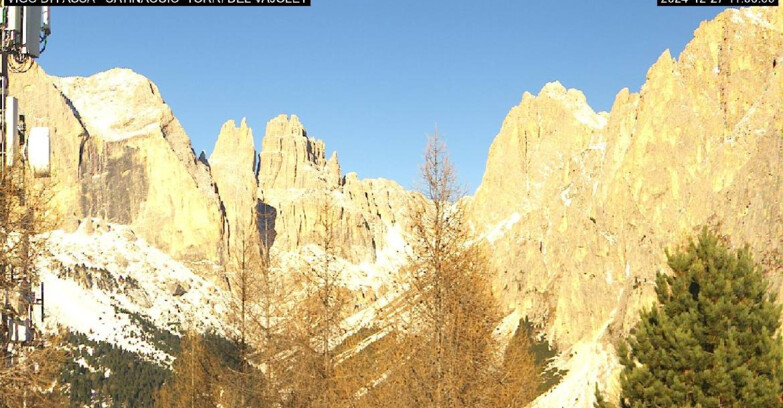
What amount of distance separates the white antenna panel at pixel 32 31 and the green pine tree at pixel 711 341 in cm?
2091

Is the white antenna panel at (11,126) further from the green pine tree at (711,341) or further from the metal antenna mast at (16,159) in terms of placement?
the green pine tree at (711,341)

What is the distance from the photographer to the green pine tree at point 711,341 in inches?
1031

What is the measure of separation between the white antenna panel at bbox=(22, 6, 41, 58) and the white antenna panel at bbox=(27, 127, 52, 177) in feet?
6.82

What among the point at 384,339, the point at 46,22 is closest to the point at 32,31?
the point at 46,22

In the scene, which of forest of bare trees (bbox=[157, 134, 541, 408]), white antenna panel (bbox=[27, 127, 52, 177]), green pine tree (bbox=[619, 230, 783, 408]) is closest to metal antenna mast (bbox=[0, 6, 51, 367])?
white antenna panel (bbox=[27, 127, 52, 177])

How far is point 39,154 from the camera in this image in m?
17.7

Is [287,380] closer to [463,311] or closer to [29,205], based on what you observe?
[463,311]

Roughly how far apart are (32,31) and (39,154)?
303cm

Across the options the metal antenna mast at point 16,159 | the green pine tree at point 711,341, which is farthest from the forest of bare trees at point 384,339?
the metal antenna mast at point 16,159

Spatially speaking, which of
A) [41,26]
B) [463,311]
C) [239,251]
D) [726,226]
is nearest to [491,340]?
[463,311]

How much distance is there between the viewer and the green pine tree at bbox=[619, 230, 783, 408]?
26.2 metres

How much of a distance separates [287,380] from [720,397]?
14370 mm

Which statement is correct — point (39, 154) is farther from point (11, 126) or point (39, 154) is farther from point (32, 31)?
point (32, 31)

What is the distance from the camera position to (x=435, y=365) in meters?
21.8
